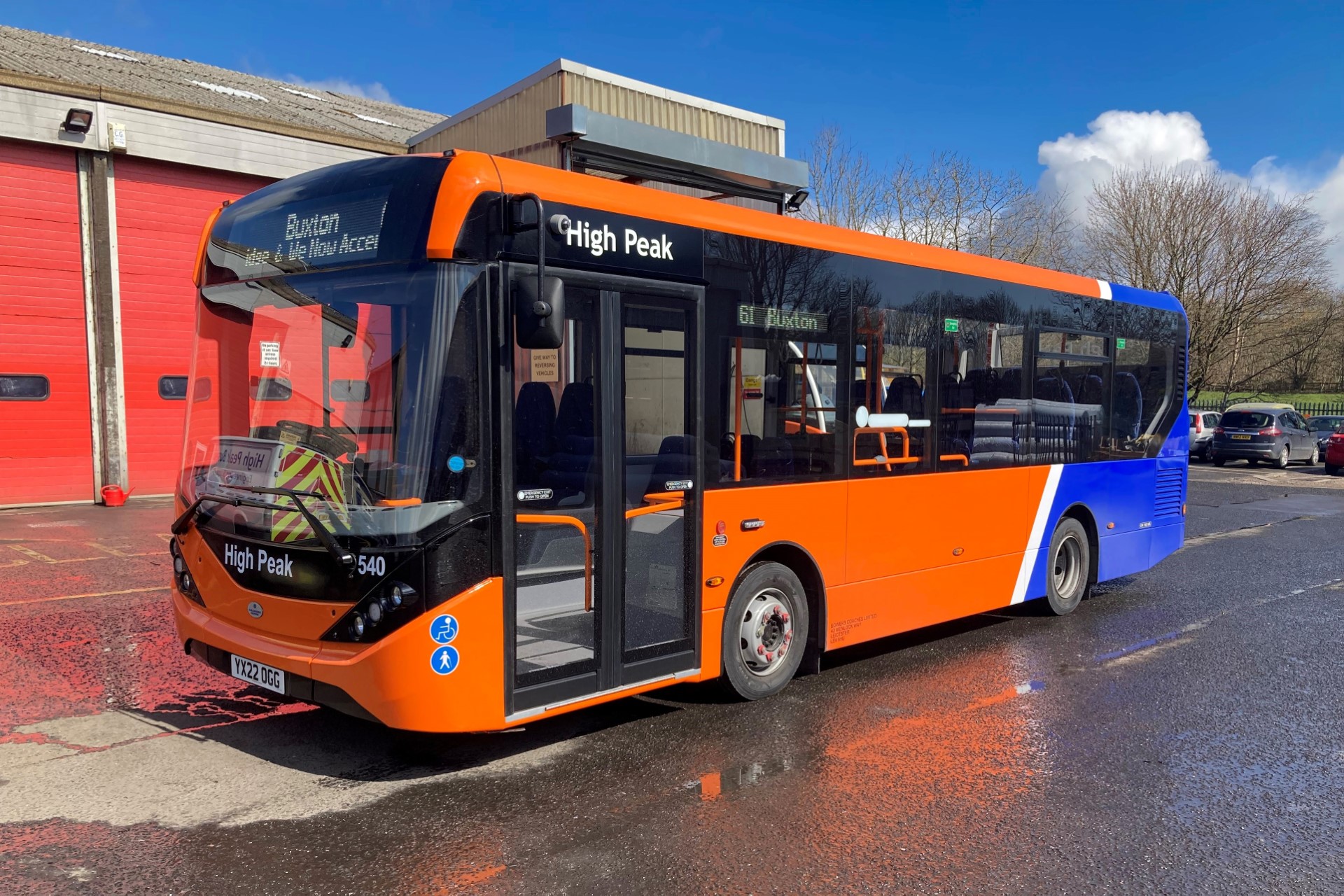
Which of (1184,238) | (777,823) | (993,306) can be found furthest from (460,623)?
(1184,238)

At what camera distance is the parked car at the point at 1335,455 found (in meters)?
26.3

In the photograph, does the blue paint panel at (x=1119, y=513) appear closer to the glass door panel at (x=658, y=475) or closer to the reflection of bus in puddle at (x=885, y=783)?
the reflection of bus in puddle at (x=885, y=783)

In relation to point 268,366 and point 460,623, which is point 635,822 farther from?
point 268,366

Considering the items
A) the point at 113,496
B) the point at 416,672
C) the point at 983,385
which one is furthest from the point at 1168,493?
the point at 113,496

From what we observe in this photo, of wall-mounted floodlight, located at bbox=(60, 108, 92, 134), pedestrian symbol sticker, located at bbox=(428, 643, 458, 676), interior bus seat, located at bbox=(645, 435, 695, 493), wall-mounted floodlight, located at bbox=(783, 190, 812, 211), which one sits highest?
wall-mounted floodlight, located at bbox=(60, 108, 92, 134)

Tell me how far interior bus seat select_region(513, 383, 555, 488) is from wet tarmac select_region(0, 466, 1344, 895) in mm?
1547

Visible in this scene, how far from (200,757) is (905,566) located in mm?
4665

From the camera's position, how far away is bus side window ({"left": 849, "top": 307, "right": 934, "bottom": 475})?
6.70 meters

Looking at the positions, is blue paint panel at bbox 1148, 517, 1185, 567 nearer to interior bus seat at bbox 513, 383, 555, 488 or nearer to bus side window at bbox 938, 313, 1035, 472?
bus side window at bbox 938, 313, 1035, 472

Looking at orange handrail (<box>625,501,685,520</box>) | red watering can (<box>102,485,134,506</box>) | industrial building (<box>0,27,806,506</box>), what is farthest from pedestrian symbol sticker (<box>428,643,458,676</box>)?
red watering can (<box>102,485,134,506</box>)

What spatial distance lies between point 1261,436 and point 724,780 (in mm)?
28605

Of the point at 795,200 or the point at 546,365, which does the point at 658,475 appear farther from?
the point at 795,200

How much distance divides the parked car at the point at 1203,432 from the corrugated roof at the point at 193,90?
2442 cm

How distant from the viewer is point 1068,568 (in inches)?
360
